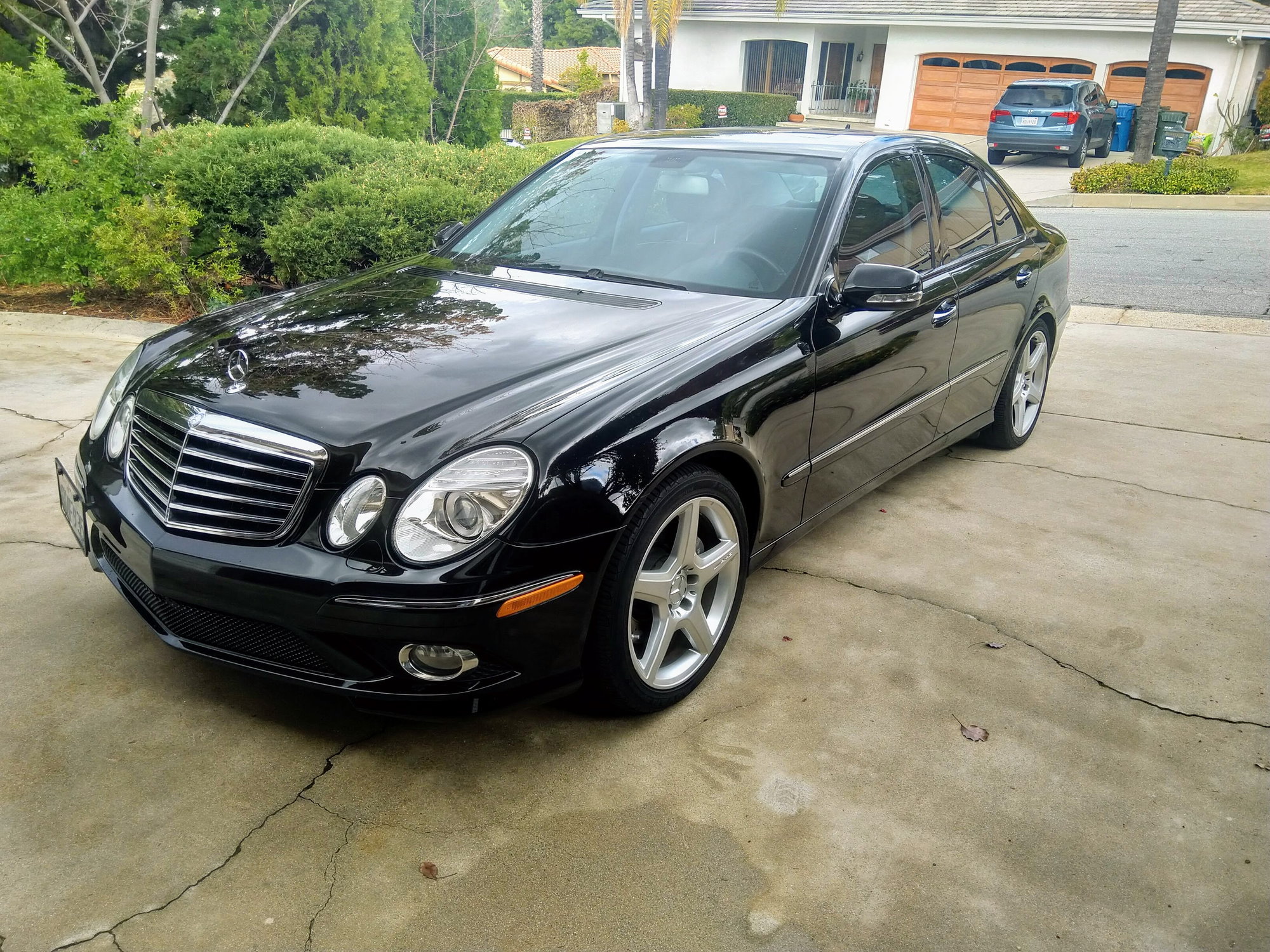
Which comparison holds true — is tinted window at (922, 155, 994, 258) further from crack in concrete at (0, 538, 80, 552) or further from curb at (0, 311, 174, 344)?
curb at (0, 311, 174, 344)

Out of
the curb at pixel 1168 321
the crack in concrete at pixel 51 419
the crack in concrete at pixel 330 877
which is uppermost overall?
the curb at pixel 1168 321

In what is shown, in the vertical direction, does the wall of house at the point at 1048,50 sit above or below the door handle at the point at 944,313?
above

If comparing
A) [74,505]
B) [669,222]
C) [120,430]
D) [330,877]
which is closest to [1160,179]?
[669,222]

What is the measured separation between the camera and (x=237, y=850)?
2506mm

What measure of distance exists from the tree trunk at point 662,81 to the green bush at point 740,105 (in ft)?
14.9

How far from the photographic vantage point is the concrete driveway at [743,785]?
7.73ft

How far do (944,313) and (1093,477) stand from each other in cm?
152

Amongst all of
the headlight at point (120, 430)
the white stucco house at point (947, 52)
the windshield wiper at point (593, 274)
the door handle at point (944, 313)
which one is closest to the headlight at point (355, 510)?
the headlight at point (120, 430)

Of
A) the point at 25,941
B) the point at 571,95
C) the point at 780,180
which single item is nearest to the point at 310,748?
the point at 25,941

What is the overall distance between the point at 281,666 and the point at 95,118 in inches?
260

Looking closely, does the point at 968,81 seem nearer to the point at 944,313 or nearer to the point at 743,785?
the point at 944,313

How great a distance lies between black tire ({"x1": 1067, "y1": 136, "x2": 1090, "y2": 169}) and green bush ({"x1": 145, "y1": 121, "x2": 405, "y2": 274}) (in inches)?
783

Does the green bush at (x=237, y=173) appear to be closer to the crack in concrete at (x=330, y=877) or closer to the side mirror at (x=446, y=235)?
the side mirror at (x=446, y=235)

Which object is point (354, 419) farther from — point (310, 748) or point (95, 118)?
point (95, 118)
